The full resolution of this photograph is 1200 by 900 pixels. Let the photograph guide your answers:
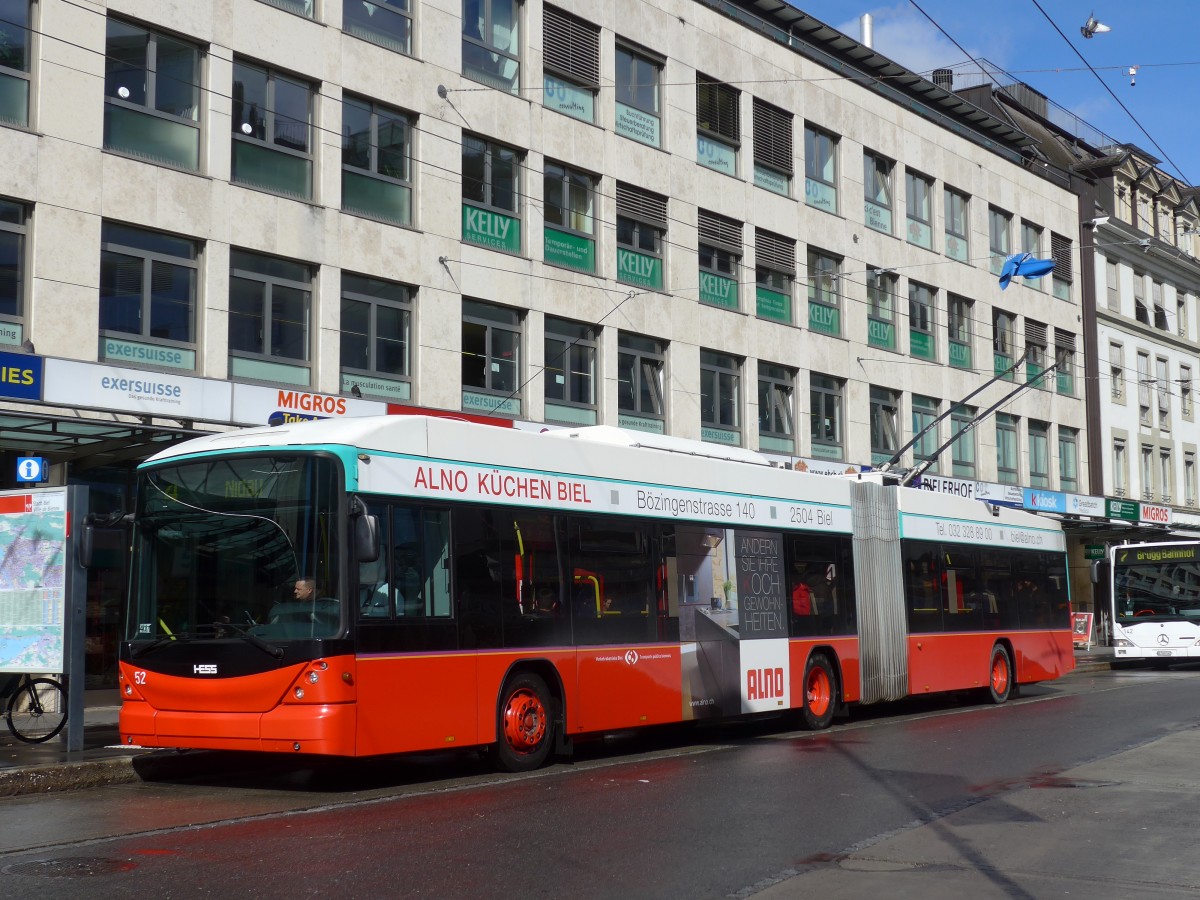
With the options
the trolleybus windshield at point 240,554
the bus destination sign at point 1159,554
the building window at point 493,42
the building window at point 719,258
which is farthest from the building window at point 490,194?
the bus destination sign at point 1159,554

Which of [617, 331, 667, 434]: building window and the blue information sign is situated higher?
[617, 331, 667, 434]: building window

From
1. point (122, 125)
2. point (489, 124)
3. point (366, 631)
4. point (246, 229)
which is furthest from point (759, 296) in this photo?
point (366, 631)

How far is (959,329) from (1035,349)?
5.14 m

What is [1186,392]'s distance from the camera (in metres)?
54.1

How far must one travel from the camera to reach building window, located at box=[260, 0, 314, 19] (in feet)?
72.1

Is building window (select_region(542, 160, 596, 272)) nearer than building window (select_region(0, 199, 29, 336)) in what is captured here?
No

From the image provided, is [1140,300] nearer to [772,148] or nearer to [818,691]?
[772,148]

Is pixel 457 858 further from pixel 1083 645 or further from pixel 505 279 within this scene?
pixel 1083 645

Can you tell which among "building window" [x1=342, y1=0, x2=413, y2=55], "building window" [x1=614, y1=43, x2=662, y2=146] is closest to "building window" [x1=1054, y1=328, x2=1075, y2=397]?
"building window" [x1=614, y1=43, x2=662, y2=146]

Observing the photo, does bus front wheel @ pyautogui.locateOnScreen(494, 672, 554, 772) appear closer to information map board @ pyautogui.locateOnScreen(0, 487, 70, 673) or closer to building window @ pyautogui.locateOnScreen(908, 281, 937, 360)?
information map board @ pyautogui.locateOnScreen(0, 487, 70, 673)

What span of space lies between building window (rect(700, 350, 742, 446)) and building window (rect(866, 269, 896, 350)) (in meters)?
5.87

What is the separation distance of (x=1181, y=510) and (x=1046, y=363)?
1204 centimetres

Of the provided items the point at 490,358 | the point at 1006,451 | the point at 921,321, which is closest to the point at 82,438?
the point at 490,358

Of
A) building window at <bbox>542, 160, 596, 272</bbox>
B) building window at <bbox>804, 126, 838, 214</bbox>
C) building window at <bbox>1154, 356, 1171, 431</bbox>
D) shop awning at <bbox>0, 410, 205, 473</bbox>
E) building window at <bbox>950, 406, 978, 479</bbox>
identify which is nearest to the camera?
shop awning at <bbox>0, 410, 205, 473</bbox>
